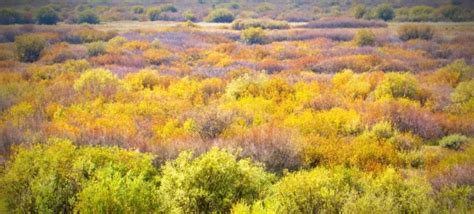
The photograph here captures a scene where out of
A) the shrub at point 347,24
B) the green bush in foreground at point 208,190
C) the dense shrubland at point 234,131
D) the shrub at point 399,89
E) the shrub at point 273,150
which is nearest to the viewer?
the green bush in foreground at point 208,190

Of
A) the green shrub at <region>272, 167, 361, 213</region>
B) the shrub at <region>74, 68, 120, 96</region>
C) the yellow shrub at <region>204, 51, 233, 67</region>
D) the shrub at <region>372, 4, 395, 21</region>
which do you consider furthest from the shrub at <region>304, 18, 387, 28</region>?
the green shrub at <region>272, 167, 361, 213</region>

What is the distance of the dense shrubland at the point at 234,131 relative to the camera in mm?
8320

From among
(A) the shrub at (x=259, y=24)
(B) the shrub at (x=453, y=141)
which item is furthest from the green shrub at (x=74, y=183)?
(A) the shrub at (x=259, y=24)

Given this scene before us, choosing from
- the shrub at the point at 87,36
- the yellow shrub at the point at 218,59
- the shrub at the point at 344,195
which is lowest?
the yellow shrub at the point at 218,59

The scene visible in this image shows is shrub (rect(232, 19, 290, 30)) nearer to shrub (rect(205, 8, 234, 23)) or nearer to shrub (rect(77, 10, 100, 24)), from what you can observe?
shrub (rect(205, 8, 234, 23))

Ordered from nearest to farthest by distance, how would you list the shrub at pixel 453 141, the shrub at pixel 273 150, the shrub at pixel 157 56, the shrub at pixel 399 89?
the shrub at pixel 273 150
the shrub at pixel 453 141
the shrub at pixel 399 89
the shrub at pixel 157 56

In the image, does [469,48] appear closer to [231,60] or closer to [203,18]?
[231,60]

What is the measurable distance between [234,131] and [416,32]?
2512 centimetres

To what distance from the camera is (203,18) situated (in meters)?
53.7

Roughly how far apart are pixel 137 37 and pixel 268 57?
1056cm

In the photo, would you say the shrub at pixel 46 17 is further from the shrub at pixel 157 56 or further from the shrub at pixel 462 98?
the shrub at pixel 462 98

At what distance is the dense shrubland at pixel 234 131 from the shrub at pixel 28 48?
0.07m

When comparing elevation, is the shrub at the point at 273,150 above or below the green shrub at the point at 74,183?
below

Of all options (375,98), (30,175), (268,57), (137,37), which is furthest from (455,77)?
(137,37)
